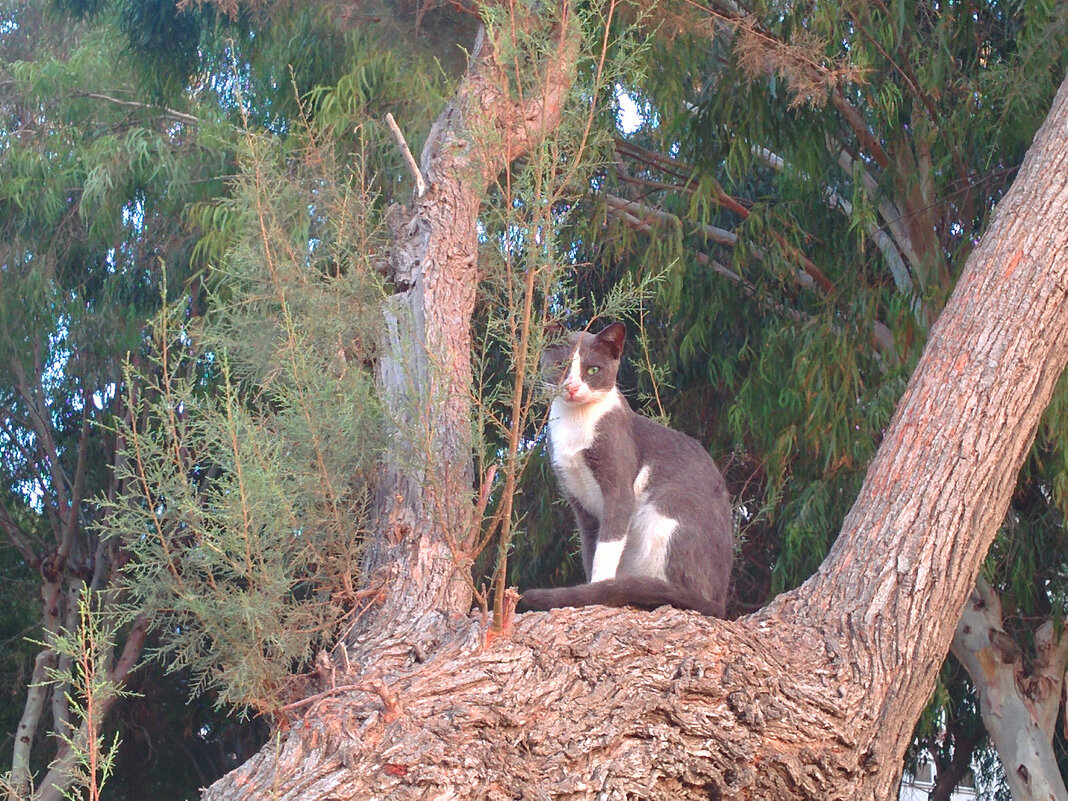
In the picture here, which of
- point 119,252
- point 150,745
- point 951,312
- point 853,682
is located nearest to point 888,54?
point 951,312

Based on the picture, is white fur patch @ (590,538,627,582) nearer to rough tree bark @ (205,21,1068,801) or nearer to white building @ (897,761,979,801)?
rough tree bark @ (205,21,1068,801)

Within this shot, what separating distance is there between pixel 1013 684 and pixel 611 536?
3873mm

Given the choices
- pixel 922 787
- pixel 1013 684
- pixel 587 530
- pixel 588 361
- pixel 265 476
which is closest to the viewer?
pixel 265 476

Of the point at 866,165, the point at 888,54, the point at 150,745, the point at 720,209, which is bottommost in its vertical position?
the point at 150,745

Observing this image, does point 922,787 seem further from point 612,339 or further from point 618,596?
point 618,596

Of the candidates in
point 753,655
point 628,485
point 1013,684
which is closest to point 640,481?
point 628,485

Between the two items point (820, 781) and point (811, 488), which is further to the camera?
Answer: point (811, 488)

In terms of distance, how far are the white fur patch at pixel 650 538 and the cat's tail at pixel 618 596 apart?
28 centimetres

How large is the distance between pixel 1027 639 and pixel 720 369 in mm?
2469

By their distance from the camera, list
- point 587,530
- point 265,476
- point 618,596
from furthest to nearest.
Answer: point 587,530 → point 618,596 → point 265,476

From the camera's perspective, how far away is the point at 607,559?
3309 millimetres

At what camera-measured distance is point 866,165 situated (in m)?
6.22

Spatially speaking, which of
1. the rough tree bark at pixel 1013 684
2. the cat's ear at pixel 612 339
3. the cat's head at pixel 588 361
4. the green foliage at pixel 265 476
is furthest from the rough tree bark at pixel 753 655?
the rough tree bark at pixel 1013 684

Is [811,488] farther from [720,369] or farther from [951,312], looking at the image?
[951,312]
